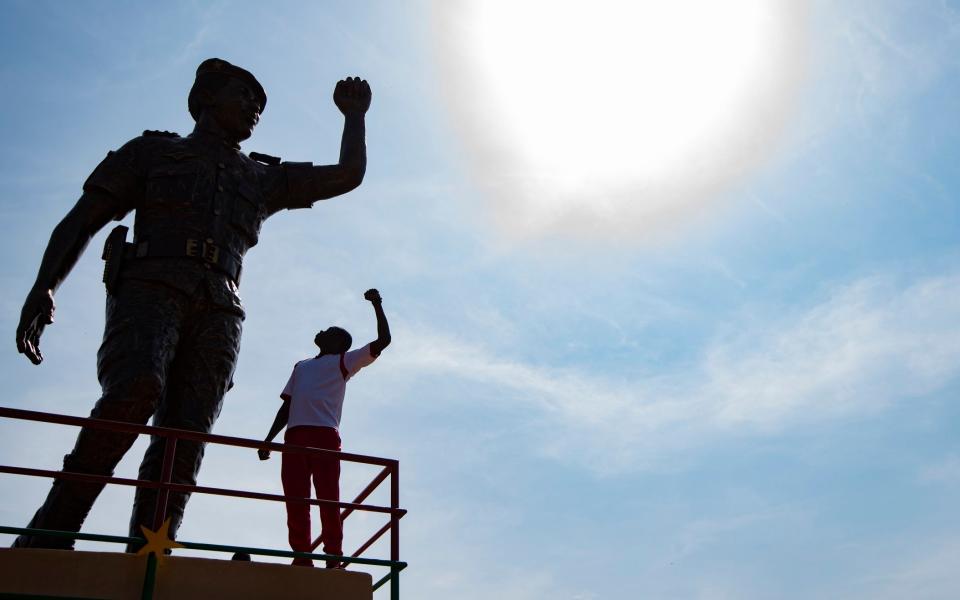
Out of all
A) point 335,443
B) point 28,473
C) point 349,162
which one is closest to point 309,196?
point 349,162

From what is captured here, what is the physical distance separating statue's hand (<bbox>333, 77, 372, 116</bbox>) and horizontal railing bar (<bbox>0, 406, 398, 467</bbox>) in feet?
10.1

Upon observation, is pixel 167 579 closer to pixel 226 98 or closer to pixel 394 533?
pixel 394 533

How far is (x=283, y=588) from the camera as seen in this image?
15.6ft

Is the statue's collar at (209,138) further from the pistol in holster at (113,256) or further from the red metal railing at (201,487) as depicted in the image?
the red metal railing at (201,487)

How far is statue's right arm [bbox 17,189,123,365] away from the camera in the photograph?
5.63 m

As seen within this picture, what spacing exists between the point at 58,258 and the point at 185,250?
0.75 m

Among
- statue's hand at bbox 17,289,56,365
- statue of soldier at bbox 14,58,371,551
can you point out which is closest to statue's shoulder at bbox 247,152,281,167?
statue of soldier at bbox 14,58,371,551

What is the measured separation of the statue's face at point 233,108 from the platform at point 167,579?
319cm

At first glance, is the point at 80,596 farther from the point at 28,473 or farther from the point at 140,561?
the point at 28,473

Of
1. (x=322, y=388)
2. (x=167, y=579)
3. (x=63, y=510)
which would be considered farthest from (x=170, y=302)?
(x=167, y=579)

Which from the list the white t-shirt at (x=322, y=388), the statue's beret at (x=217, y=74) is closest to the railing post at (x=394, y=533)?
the white t-shirt at (x=322, y=388)

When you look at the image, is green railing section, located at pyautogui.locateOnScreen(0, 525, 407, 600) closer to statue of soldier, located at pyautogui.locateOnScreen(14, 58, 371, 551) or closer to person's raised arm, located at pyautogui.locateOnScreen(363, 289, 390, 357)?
statue of soldier, located at pyautogui.locateOnScreen(14, 58, 371, 551)

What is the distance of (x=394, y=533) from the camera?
16.9ft

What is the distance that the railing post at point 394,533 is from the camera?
5.05 metres
